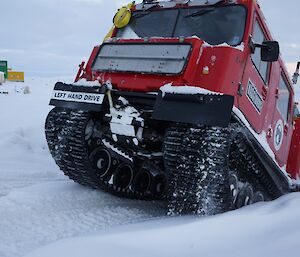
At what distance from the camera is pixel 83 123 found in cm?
489

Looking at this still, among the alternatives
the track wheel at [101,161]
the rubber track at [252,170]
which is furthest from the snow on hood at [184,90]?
the track wheel at [101,161]

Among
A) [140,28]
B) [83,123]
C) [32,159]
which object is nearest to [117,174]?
[83,123]

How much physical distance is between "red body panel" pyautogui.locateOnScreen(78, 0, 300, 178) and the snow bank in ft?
4.72

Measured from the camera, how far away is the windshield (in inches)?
190

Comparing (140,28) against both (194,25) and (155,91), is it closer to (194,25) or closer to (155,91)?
(194,25)

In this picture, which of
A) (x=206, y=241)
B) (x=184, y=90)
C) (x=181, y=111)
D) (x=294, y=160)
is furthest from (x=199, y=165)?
(x=294, y=160)

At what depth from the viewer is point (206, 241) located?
9.65 ft

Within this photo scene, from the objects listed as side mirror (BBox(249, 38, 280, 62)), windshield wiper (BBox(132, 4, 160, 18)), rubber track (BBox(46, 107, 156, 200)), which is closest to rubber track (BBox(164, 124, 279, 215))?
side mirror (BBox(249, 38, 280, 62))

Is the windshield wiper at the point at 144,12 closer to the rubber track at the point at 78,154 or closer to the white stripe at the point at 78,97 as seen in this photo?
the white stripe at the point at 78,97

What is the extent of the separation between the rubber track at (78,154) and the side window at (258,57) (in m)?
1.96

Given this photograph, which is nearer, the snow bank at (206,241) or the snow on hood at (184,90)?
the snow bank at (206,241)

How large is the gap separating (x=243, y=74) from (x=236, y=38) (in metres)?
0.44

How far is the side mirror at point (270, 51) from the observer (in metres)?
4.60

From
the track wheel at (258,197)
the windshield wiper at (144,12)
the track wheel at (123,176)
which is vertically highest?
the windshield wiper at (144,12)
